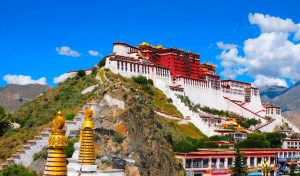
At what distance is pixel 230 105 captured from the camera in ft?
289

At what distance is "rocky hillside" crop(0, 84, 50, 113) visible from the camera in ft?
444

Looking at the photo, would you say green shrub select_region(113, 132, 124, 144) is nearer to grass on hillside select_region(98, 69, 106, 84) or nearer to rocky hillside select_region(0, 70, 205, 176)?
rocky hillside select_region(0, 70, 205, 176)

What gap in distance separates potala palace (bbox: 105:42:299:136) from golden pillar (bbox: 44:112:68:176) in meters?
58.0

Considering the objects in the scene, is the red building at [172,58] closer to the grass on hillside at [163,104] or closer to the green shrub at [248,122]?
the grass on hillside at [163,104]

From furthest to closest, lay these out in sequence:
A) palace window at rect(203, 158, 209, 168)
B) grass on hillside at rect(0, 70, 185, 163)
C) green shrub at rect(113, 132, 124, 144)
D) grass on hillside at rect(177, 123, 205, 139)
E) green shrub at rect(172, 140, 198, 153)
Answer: grass on hillside at rect(177, 123, 205, 139)
palace window at rect(203, 158, 209, 168)
green shrub at rect(172, 140, 198, 153)
grass on hillside at rect(0, 70, 185, 163)
green shrub at rect(113, 132, 124, 144)

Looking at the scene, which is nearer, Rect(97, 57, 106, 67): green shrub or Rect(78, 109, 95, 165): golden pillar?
Rect(78, 109, 95, 165): golden pillar

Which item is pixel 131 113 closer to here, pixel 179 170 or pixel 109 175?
pixel 179 170

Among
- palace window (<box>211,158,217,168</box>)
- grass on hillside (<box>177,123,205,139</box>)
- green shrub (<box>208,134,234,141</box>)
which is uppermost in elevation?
grass on hillside (<box>177,123,205,139</box>)

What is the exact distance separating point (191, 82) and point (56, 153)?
71.4 meters

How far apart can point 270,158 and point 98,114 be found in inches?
1206

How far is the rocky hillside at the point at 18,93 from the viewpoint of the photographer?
13525 centimetres

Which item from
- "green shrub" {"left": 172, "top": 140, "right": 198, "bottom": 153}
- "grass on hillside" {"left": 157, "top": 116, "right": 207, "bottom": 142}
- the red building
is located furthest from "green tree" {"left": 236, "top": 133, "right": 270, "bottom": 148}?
the red building

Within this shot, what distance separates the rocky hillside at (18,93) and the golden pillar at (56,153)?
412 feet

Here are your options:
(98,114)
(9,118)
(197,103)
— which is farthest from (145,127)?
(197,103)
